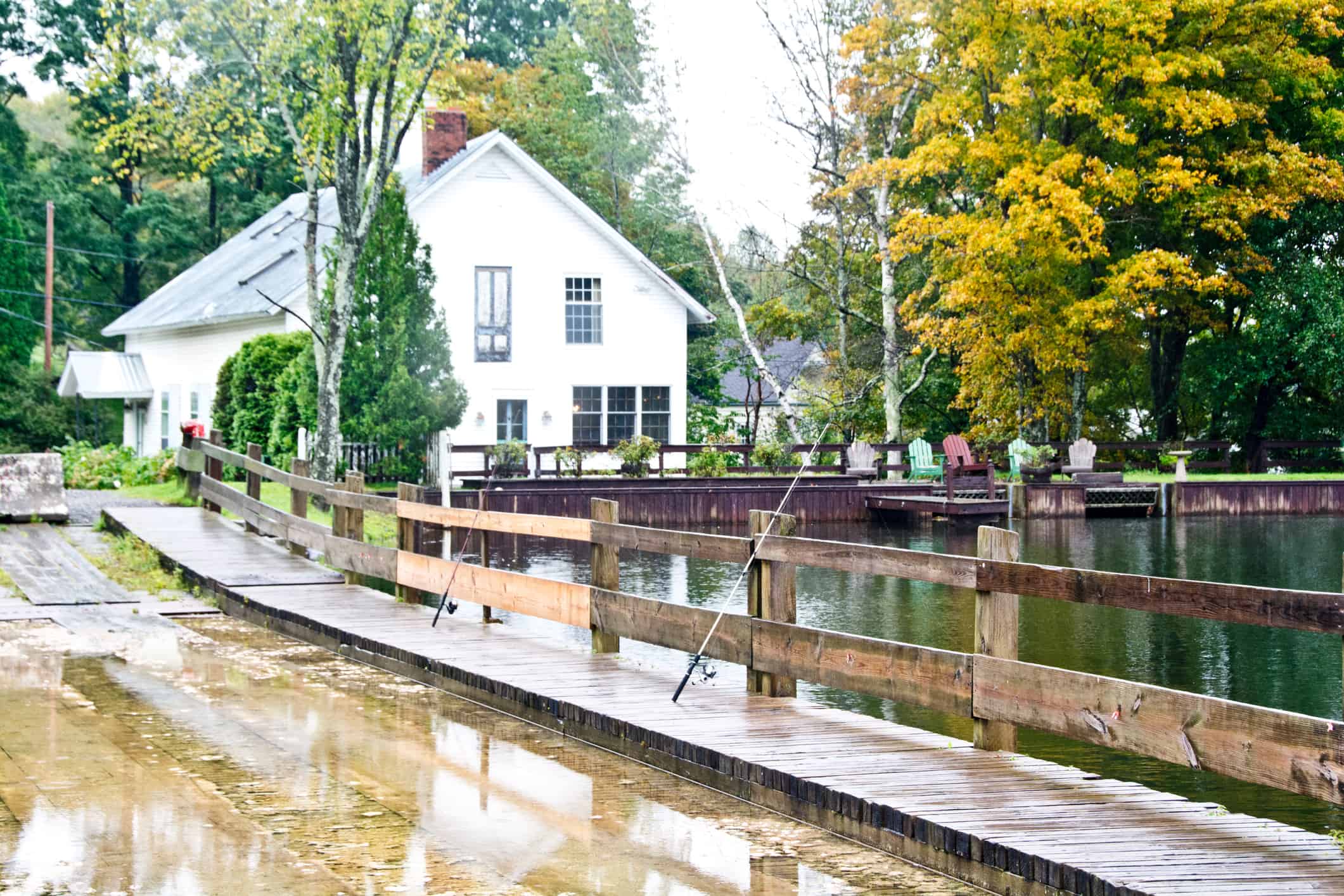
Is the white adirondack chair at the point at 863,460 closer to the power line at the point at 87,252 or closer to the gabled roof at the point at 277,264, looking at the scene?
the gabled roof at the point at 277,264

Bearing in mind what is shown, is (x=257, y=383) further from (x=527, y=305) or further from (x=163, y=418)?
(x=163, y=418)

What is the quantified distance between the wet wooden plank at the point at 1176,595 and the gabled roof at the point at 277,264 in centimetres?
2743

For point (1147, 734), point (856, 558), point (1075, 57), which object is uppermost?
point (1075, 57)

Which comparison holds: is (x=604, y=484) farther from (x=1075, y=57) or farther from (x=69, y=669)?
(x=69, y=669)

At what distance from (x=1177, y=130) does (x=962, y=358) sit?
8.00m

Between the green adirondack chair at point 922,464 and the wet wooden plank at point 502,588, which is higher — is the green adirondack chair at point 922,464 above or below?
above

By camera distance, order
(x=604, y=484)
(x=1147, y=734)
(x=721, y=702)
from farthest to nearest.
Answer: (x=604, y=484)
(x=721, y=702)
(x=1147, y=734)

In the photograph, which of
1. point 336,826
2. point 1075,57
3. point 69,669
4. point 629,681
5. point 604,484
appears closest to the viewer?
point 336,826

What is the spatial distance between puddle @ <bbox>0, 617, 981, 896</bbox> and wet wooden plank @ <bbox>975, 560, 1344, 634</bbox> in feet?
4.37

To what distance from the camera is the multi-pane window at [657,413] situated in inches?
1512

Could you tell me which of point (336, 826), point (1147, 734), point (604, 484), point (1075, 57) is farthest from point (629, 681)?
point (1075, 57)

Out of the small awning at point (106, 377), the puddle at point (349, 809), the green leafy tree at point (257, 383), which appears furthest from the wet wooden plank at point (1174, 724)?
the small awning at point (106, 377)

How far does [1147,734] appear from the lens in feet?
19.0

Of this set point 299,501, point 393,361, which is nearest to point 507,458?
point 393,361
